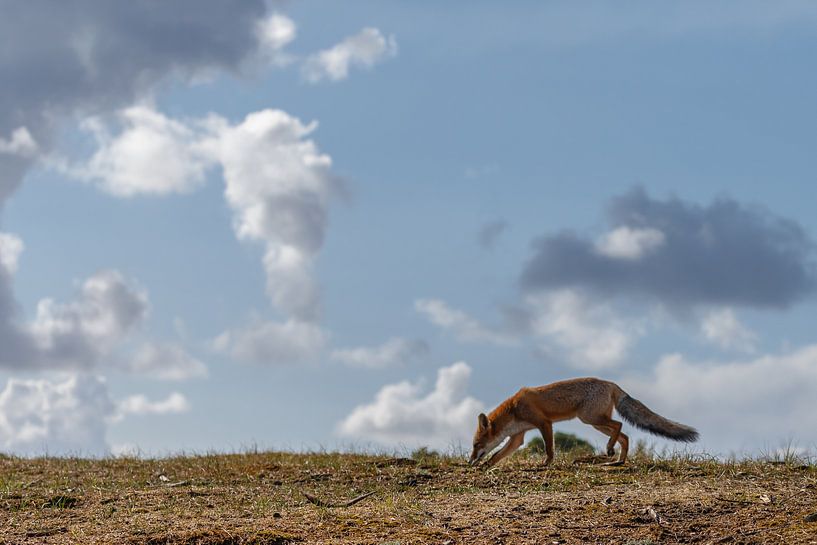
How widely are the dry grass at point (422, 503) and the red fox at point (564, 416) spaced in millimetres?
564

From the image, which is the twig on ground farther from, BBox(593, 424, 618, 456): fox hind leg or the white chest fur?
BBox(593, 424, 618, 456): fox hind leg

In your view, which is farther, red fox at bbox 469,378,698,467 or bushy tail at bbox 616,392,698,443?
red fox at bbox 469,378,698,467

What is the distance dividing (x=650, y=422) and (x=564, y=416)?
1.40 meters

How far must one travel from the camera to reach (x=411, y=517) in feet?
35.6

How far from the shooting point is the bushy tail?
15555 millimetres

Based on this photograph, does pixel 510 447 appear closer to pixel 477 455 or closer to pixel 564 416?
pixel 477 455

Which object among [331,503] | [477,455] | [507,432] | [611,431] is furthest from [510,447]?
[331,503]

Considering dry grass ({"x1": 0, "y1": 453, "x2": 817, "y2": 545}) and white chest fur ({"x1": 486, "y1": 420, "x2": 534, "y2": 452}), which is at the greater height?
white chest fur ({"x1": 486, "y1": 420, "x2": 534, "y2": 452})

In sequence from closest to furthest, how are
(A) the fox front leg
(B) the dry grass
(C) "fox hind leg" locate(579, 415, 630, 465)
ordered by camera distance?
(B) the dry grass
(C) "fox hind leg" locate(579, 415, 630, 465)
(A) the fox front leg

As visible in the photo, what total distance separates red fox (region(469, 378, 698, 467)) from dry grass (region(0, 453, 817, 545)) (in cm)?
56

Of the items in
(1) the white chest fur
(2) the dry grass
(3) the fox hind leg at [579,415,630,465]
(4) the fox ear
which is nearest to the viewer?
(2) the dry grass

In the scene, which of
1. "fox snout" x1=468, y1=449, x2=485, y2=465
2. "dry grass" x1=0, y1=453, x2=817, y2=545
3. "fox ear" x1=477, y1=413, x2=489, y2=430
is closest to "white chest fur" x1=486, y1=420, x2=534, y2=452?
"fox snout" x1=468, y1=449, x2=485, y2=465

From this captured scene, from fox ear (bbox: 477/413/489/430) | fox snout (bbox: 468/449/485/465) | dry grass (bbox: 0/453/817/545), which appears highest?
fox ear (bbox: 477/413/489/430)

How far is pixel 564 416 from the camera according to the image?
53.2 feet
